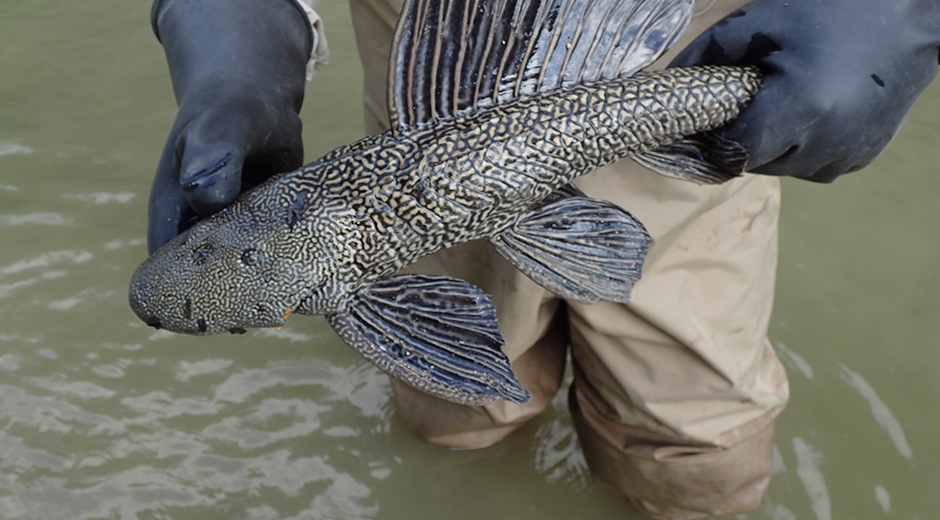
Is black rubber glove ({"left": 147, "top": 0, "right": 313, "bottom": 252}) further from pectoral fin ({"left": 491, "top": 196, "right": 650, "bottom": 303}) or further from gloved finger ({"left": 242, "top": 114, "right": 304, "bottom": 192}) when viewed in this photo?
pectoral fin ({"left": 491, "top": 196, "right": 650, "bottom": 303})

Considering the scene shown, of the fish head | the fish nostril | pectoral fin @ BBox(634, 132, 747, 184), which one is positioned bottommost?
the fish nostril

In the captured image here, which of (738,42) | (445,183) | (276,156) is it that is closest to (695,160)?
(738,42)

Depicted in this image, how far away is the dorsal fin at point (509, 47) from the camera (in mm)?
1338

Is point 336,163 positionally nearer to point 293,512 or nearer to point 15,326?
point 293,512

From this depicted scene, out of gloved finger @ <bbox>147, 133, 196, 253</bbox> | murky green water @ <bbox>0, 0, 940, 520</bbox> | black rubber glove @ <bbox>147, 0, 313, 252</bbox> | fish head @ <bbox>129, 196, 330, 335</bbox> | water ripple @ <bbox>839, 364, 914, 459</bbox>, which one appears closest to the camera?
fish head @ <bbox>129, 196, 330, 335</bbox>

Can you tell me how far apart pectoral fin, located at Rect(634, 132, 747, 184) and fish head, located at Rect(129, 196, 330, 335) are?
2.33 feet

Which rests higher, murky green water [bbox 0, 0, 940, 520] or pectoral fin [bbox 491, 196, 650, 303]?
pectoral fin [bbox 491, 196, 650, 303]

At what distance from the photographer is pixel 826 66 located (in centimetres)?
146

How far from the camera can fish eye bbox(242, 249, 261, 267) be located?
1.33 m

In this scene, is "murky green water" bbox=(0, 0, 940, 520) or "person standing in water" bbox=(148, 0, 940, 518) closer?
"person standing in water" bbox=(148, 0, 940, 518)

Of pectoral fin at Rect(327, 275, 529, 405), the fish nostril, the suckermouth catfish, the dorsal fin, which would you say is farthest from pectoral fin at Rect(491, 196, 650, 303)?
the fish nostril

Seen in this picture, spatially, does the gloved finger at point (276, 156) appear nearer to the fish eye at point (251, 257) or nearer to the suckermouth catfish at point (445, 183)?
the suckermouth catfish at point (445, 183)

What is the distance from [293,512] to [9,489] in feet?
2.75

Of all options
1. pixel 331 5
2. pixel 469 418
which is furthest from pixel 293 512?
pixel 331 5
